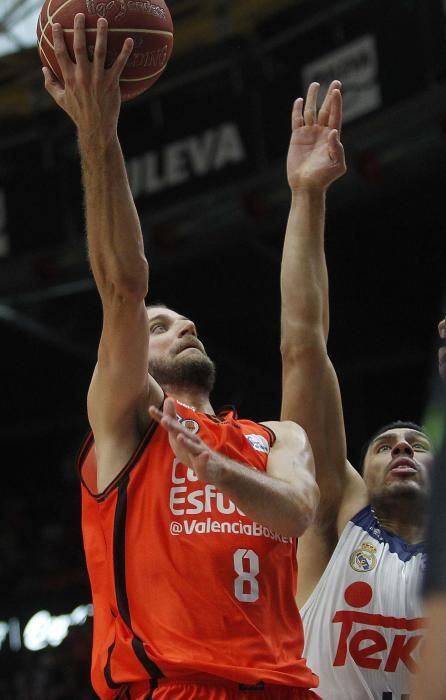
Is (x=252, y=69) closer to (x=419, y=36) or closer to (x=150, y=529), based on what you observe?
(x=419, y=36)

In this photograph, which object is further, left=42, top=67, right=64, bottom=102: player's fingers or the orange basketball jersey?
left=42, top=67, right=64, bottom=102: player's fingers

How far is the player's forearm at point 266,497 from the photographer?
2.89 metres

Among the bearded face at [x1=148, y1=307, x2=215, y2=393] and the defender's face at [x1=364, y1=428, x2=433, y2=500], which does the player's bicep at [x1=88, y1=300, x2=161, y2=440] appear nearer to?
the bearded face at [x1=148, y1=307, x2=215, y2=393]

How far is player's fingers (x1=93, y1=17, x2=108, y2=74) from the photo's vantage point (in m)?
3.17

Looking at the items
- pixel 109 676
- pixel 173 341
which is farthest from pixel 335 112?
pixel 109 676

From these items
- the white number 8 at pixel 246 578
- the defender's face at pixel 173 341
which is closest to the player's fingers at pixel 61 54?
the defender's face at pixel 173 341

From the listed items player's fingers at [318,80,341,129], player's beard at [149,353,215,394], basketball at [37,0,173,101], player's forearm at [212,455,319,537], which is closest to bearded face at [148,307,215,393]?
player's beard at [149,353,215,394]

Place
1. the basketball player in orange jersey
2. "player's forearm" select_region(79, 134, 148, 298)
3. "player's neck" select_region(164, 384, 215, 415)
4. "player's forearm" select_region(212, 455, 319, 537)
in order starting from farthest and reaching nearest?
"player's neck" select_region(164, 384, 215, 415) < "player's forearm" select_region(79, 134, 148, 298) < the basketball player in orange jersey < "player's forearm" select_region(212, 455, 319, 537)

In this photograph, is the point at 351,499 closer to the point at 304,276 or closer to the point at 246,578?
the point at 304,276

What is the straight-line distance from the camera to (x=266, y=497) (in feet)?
9.93

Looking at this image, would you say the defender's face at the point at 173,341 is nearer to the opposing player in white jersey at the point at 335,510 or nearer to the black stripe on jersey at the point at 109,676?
the opposing player in white jersey at the point at 335,510

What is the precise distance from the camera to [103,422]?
332 cm

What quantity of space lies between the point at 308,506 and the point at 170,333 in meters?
0.98

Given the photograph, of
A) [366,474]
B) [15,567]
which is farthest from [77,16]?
[15,567]
